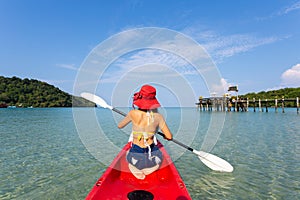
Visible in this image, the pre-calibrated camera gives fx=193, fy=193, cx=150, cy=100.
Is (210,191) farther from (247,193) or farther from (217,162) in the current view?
(217,162)

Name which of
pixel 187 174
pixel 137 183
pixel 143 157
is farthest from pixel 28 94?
pixel 143 157

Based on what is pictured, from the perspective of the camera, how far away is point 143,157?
3492 mm

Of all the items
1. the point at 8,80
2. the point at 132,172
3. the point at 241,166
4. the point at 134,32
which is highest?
the point at 8,80

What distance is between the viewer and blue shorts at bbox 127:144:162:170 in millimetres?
3492

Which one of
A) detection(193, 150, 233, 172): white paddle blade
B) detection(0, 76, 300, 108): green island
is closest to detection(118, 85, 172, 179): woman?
detection(193, 150, 233, 172): white paddle blade

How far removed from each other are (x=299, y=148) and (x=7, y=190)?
35.7 ft

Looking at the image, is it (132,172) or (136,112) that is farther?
(132,172)

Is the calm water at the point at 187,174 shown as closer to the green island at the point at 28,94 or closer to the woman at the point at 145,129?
the woman at the point at 145,129

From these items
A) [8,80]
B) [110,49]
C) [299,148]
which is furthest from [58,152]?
[8,80]

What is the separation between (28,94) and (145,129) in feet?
348

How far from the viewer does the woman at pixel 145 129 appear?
3378 mm

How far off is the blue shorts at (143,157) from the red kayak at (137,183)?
1.32 feet

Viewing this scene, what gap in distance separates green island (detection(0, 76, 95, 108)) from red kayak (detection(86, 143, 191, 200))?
95134 millimetres

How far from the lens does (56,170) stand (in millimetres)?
5941
